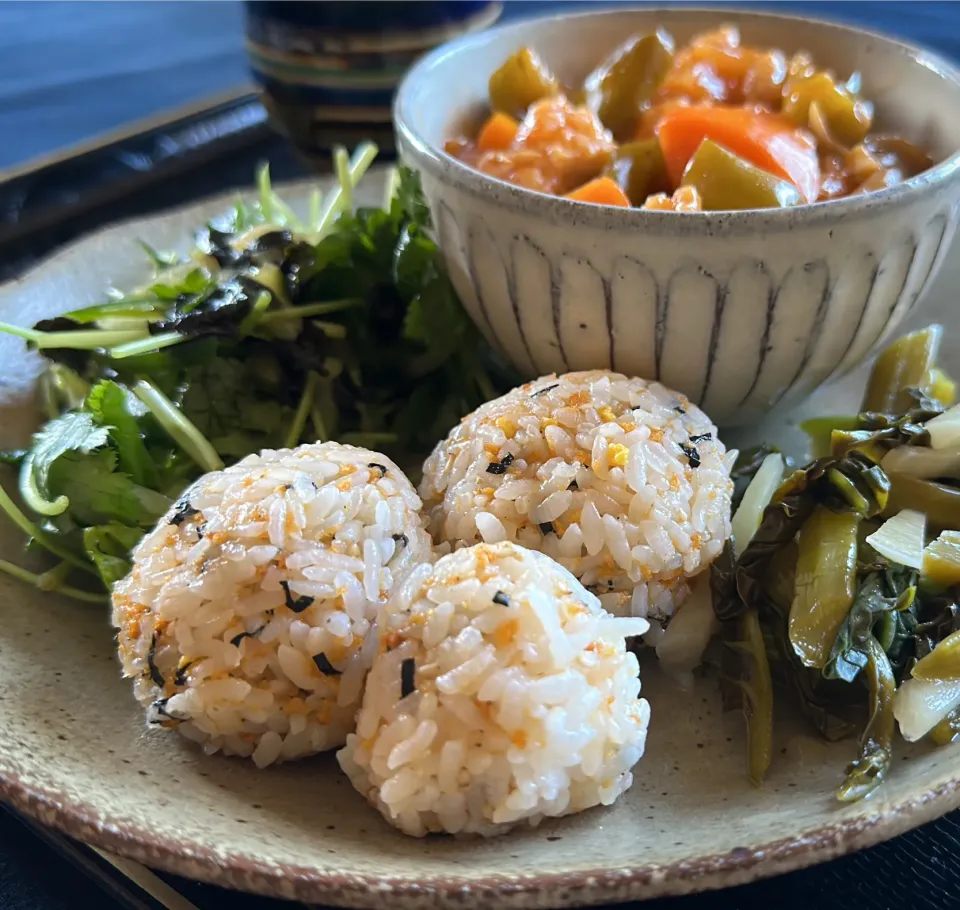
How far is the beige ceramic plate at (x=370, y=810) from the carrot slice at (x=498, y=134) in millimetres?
1105

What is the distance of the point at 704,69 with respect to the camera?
6.67 feet

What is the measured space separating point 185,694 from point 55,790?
0.18m

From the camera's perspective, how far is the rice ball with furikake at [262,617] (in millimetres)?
1270

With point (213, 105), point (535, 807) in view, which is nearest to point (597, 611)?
point (535, 807)

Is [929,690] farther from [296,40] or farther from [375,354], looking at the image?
[296,40]

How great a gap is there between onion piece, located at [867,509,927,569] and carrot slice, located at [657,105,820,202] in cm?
62

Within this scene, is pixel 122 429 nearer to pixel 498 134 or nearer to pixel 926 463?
pixel 498 134

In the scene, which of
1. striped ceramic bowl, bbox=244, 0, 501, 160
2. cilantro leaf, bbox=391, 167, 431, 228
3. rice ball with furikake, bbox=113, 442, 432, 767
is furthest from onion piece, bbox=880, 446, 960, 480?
striped ceramic bowl, bbox=244, 0, 501, 160

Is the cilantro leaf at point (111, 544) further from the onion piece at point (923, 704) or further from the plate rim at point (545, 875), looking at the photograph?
the onion piece at point (923, 704)

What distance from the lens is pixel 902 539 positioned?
1.46 m

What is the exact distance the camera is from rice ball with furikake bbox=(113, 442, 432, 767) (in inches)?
50.0

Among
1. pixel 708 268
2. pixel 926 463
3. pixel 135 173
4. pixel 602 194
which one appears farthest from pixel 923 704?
pixel 135 173

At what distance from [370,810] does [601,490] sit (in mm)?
541

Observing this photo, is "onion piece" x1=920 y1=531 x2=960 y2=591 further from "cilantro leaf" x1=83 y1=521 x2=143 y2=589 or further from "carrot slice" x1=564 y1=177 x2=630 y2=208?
"cilantro leaf" x1=83 y1=521 x2=143 y2=589
